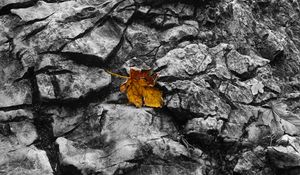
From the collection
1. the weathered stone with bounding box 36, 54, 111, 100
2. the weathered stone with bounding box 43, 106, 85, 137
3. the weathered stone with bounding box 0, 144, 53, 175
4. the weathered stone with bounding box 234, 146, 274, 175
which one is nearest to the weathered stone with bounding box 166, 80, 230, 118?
the weathered stone with bounding box 234, 146, 274, 175

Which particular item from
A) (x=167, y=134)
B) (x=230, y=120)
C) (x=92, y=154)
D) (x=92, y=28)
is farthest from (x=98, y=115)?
(x=230, y=120)

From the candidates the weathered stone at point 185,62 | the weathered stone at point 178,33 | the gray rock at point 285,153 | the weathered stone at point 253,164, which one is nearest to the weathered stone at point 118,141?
the weathered stone at point 253,164

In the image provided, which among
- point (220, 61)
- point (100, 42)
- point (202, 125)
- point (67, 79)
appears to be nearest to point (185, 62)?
point (220, 61)

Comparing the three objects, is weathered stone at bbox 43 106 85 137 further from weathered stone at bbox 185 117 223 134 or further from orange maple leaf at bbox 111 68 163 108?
weathered stone at bbox 185 117 223 134

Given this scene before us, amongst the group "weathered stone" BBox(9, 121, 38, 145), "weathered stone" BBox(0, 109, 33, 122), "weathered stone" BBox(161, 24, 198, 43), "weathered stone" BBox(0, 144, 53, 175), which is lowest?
"weathered stone" BBox(0, 144, 53, 175)

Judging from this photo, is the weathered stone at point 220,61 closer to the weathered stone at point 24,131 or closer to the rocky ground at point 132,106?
the rocky ground at point 132,106

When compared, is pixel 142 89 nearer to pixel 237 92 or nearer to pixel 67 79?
pixel 67 79
